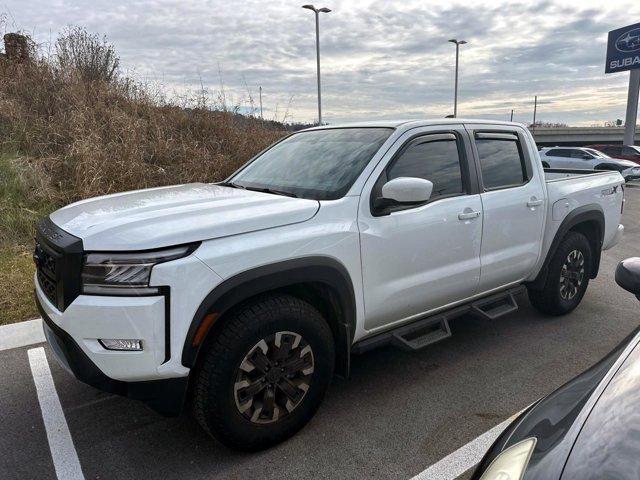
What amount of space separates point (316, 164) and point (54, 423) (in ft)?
7.73

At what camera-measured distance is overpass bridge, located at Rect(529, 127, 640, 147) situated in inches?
2249

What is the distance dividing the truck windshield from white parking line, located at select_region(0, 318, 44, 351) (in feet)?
7.14

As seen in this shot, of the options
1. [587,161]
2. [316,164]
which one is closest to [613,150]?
[587,161]

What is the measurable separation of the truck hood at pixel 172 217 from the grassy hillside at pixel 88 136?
350 cm

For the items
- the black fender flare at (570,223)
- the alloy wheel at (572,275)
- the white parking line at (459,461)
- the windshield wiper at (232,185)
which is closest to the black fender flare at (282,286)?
the white parking line at (459,461)


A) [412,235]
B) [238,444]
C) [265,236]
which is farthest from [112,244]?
[412,235]

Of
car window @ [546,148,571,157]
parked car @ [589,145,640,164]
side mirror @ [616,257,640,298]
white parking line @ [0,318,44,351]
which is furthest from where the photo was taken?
parked car @ [589,145,640,164]

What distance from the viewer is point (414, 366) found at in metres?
3.77

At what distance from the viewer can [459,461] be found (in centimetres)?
266

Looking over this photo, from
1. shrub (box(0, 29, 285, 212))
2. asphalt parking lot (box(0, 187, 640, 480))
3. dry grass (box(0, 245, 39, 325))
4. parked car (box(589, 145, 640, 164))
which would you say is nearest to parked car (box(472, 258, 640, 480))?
asphalt parking lot (box(0, 187, 640, 480))

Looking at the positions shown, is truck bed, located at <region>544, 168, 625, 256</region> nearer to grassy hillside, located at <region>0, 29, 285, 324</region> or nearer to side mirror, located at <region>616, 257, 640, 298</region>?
side mirror, located at <region>616, 257, 640, 298</region>

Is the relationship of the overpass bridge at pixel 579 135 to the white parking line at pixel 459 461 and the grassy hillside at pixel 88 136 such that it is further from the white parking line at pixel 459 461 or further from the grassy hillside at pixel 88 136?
the white parking line at pixel 459 461

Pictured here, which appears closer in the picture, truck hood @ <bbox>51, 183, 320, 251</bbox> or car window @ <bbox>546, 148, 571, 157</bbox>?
A: truck hood @ <bbox>51, 183, 320, 251</bbox>

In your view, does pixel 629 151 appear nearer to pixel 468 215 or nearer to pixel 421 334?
pixel 468 215
